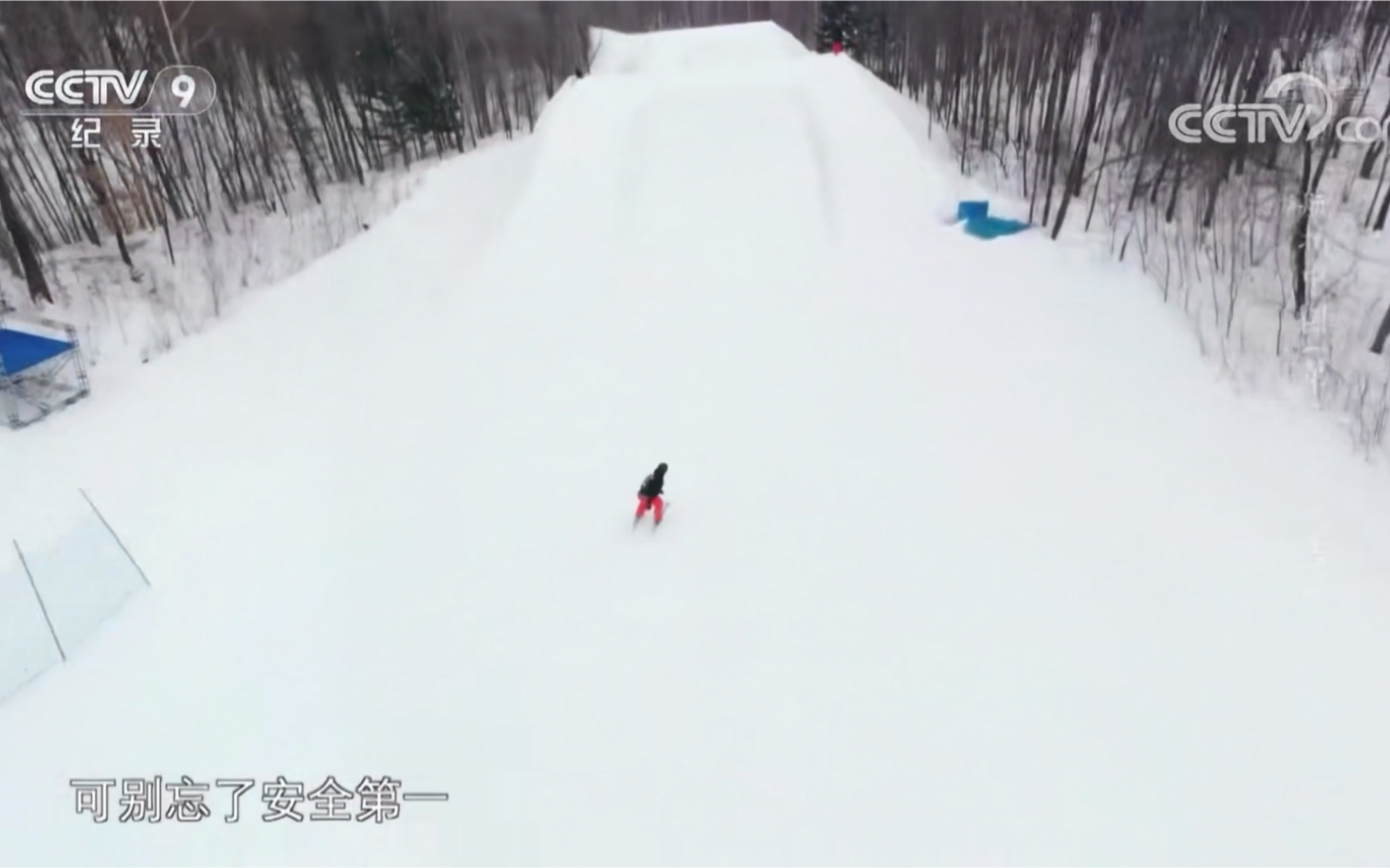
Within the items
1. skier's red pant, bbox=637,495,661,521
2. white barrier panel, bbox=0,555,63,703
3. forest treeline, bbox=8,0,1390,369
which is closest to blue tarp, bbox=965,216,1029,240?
forest treeline, bbox=8,0,1390,369

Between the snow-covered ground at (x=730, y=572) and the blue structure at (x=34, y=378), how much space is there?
48 centimetres

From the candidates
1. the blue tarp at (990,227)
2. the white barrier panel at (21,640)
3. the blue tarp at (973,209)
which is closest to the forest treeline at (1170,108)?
the blue tarp at (990,227)

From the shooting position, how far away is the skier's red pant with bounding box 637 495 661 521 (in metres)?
8.71

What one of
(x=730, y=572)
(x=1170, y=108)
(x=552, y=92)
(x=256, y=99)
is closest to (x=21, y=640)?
(x=730, y=572)

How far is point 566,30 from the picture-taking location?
1353 inches

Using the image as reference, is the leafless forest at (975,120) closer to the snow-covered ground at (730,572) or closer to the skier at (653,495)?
the snow-covered ground at (730,572)

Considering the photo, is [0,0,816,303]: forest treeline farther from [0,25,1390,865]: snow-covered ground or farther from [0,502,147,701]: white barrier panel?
[0,25,1390,865]: snow-covered ground

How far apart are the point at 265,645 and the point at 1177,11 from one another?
25.6 m

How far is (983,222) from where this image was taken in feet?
48.6

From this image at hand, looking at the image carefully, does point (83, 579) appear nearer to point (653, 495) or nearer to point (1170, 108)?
point (653, 495)

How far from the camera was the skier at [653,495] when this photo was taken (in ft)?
28.1

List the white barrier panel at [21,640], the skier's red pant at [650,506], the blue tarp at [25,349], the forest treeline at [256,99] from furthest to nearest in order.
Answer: the forest treeline at [256,99], the blue tarp at [25,349], the skier's red pant at [650,506], the white barrier panel at [21,640]

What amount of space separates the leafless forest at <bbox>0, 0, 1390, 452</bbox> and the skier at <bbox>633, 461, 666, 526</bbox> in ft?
28.8

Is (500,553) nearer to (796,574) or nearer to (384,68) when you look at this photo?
(796,574)
